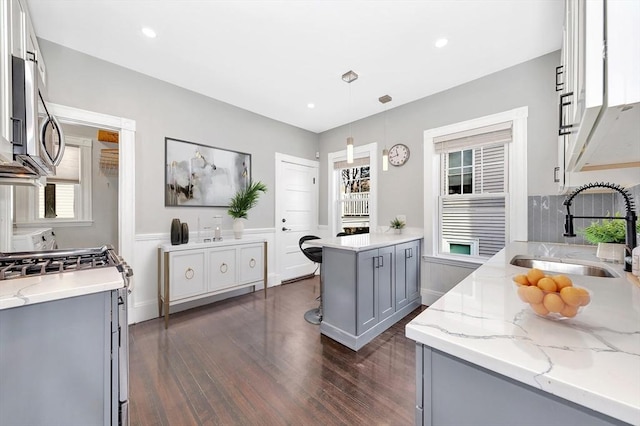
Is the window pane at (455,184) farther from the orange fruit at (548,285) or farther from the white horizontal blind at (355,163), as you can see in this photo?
the orange fruit at (548,285)

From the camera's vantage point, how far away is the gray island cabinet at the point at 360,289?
2.25 m

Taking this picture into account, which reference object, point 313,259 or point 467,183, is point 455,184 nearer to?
point 467,183

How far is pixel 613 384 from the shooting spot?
0.48 metres

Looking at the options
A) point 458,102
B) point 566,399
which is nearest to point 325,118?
point 458,102

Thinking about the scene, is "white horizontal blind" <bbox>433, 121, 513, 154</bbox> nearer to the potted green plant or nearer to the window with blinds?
the window with blinds

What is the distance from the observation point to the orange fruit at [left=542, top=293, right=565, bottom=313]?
70 centimetres

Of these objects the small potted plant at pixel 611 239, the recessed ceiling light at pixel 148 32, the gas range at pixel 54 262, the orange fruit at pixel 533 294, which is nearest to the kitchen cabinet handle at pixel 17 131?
the gas range at pixel 54 262

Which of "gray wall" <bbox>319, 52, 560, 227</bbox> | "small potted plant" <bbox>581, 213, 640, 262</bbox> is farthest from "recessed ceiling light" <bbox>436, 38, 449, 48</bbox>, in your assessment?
"small potted plant" <bbox>581, 213, 640, 262</bbox>

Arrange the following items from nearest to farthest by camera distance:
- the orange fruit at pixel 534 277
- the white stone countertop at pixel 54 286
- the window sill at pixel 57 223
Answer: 1. the orange fruit at pixel 534 277
2. the white stone countertop at pixel 54 286
3. the window sill at pixel 57 223

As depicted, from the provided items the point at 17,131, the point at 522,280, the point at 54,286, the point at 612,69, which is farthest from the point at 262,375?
the point at 612,69

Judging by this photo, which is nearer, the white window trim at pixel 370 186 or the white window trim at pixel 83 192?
the white window trim at pixel 83 192

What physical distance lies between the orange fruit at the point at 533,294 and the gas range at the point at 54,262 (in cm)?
167

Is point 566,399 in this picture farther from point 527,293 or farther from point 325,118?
point 325,118

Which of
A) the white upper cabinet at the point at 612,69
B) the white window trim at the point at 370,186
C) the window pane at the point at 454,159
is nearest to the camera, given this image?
the white upper cabinet at the point at 612,69
